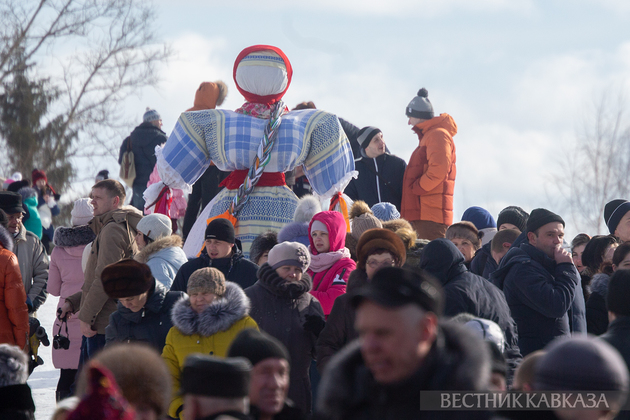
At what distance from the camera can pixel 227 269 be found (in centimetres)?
538

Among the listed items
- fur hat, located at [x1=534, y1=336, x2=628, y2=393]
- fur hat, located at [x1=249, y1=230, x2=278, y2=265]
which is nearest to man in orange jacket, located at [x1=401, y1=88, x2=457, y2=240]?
fur hat, located at [x1=249, y1=230, x2=278, y2=265]

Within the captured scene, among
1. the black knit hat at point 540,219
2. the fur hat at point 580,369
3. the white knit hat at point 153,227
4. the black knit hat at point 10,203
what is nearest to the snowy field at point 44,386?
the white knit hat at point 153,227

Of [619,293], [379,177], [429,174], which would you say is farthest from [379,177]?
[619,293]

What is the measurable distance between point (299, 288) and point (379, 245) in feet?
1.63

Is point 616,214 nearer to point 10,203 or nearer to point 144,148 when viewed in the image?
point 10,203

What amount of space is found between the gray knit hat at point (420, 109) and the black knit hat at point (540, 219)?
11.7 ft

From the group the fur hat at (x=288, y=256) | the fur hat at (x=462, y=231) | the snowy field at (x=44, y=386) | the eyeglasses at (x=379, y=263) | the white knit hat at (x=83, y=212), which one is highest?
the white knit hat at (x=83, y=212)

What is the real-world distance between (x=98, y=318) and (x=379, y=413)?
3.70 m

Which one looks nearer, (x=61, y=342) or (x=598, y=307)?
(x=598, y=307)

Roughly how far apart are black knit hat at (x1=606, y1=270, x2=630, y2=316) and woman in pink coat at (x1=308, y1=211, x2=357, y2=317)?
6.21 feet

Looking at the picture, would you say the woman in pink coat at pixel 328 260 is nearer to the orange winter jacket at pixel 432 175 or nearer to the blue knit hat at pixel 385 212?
the blue knit hat at pixel 385 212

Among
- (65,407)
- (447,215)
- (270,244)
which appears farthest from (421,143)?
(65,407)

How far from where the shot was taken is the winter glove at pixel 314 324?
15.1 feet

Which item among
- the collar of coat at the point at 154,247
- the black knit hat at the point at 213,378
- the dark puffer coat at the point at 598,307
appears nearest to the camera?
the black knit hat at the point at 213,378
